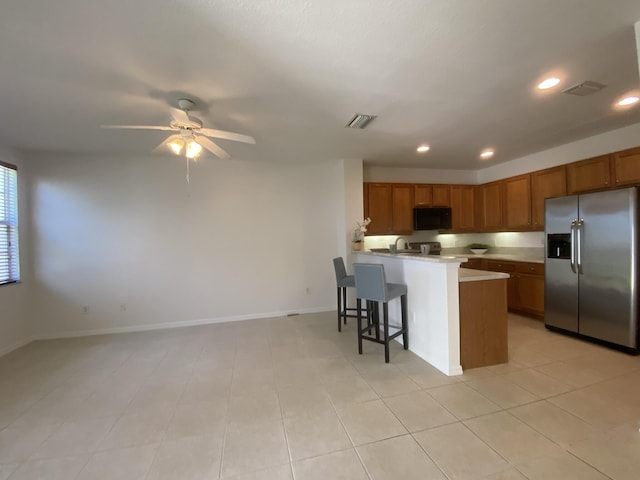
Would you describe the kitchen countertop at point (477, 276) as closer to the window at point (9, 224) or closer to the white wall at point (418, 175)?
the white wall at point (418, 175)

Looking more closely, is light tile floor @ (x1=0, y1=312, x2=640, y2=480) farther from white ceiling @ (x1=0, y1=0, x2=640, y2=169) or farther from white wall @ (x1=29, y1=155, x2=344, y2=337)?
white ceiling @ (x1=0, y1=0, x2=640, y2=169)

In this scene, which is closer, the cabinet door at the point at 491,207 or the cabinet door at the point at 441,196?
the cabinet door at the point at 491,207

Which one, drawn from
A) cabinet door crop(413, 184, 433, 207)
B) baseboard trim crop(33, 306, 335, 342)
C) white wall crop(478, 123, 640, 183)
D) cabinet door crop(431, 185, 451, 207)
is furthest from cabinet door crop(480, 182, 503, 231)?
baseboard trim crop(33, 306, 335, 342)

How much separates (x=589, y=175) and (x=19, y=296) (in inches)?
310

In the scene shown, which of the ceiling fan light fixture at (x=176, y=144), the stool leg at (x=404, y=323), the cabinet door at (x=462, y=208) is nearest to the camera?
the ceiling fan light fixture at (x=176, y=144)

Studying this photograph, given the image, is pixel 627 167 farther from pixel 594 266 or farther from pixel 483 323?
pixel 483 323

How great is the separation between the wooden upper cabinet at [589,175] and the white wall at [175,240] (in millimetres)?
3310

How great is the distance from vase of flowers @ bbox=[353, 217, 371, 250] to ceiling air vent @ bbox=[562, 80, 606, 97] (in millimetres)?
2722

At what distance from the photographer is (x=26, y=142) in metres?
3.40

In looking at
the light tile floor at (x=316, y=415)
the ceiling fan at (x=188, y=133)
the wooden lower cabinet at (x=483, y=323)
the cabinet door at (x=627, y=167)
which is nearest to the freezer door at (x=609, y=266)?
the light tile floor at (x=316, y=415)

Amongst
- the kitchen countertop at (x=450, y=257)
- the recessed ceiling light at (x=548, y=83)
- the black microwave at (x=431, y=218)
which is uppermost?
the recessed ceiling light at (x=548, y=83)

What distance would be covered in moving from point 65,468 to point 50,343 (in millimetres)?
2971

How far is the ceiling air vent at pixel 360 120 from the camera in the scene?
2879 mm

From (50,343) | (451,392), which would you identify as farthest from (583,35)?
(50,343)
